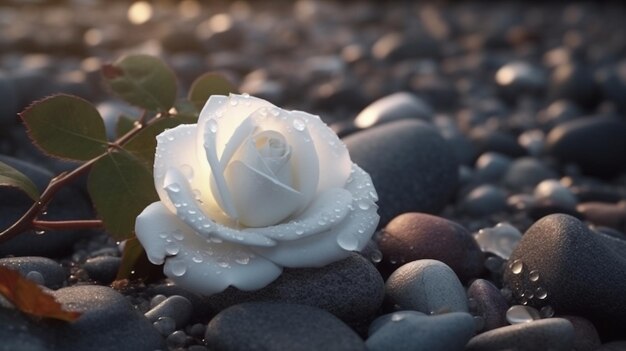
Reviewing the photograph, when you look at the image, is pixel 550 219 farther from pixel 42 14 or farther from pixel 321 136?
pixel 42 14

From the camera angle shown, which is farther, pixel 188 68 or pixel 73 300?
pixel 188 68

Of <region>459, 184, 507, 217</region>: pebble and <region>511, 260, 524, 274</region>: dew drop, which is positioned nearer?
<region>511, 260, 524, 274</region>: dew drop

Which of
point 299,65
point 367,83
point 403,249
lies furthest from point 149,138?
point 299,65

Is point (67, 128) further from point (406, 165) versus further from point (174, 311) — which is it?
point (406, 165)

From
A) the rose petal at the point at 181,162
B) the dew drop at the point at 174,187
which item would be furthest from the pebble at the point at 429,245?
the dew drop at the point at 174,187

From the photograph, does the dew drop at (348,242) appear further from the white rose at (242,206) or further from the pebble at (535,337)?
the pebble at (535,337)

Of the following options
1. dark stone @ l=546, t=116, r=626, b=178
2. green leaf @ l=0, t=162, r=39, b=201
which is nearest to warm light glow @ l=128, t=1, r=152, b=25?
dark stone @ l=546, t=116, r=626, b=178

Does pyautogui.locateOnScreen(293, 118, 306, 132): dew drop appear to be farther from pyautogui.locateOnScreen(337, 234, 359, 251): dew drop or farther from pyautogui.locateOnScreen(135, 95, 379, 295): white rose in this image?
pyautogui.locateOnScreen(337, 234, 359, 251): dew drop
